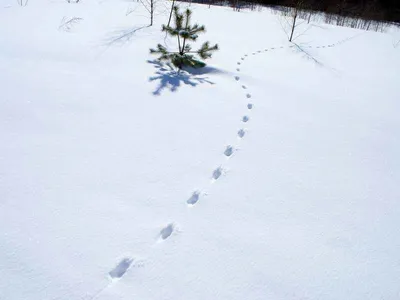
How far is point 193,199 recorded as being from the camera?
2035mm

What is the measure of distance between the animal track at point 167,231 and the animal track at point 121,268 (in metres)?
0.25

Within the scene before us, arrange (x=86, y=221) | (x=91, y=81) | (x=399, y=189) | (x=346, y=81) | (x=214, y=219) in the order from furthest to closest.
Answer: (x=346, y=81), (x=91, y=81), (x=399, y=189), (x=214, y=219), (x=86, y=221)

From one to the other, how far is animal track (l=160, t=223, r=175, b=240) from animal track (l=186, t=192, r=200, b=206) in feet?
0.88

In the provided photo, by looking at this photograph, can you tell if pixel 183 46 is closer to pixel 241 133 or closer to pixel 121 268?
pixel 241 133

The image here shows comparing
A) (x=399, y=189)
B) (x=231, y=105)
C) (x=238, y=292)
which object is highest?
(x=231, y=105)

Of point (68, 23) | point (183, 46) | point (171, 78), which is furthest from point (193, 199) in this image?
point (68, 23)

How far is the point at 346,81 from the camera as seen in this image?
16.1 ft

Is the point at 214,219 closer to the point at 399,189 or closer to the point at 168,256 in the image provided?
the point at 168,256

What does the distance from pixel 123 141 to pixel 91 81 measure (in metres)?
1.45

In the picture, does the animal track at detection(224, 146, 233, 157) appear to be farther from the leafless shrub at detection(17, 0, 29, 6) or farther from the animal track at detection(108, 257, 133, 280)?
the leafless shrub at detection(17, 0, 29, 6)

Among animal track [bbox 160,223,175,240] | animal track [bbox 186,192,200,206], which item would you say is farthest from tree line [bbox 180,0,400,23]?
animal track [bbox 160,223,175,240]

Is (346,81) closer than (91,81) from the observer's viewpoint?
No

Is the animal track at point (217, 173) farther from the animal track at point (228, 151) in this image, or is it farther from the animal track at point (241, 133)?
the animal track at point (241, 133)

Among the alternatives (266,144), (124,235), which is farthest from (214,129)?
(124,235)
